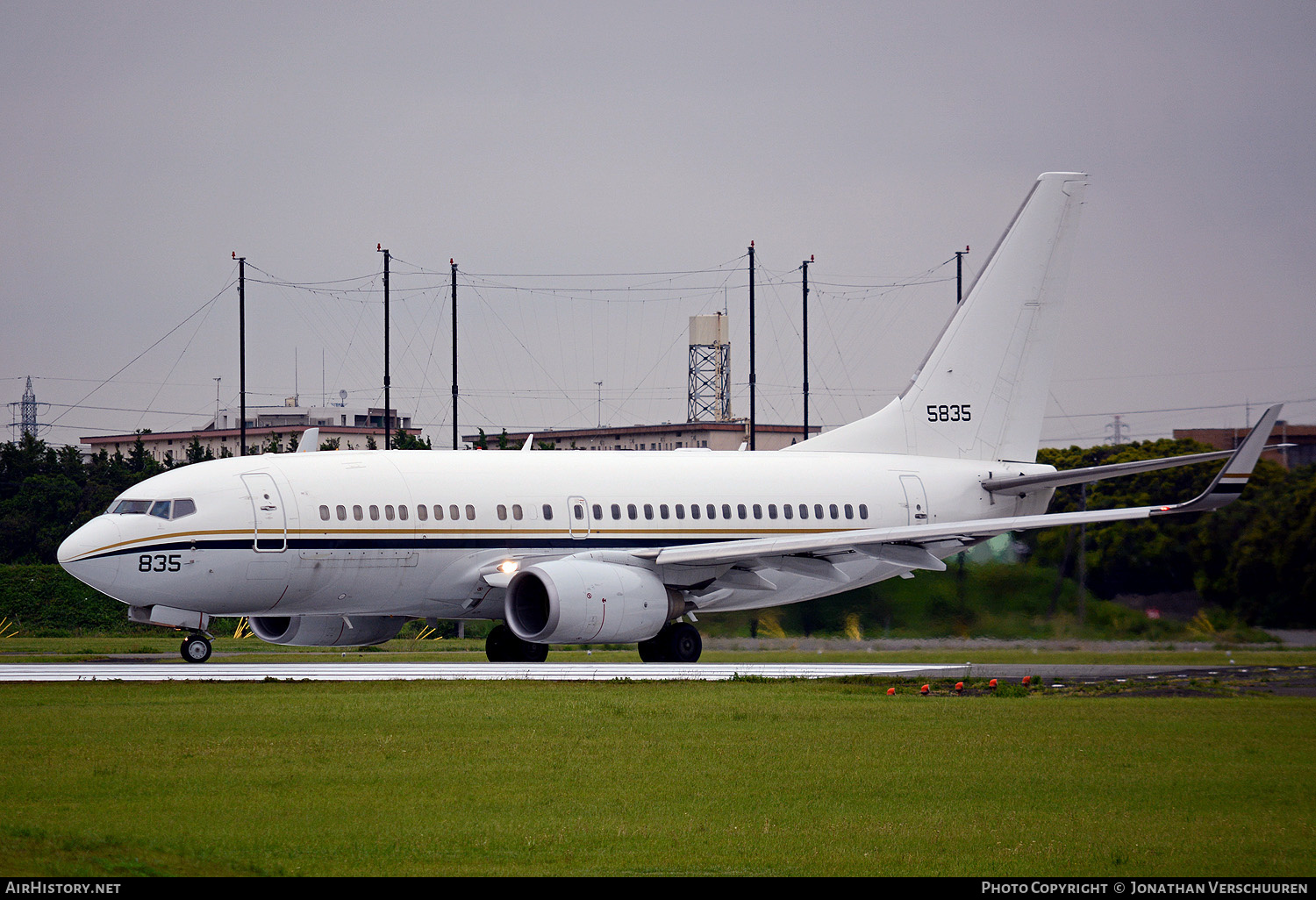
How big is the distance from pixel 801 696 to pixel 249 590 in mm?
11102

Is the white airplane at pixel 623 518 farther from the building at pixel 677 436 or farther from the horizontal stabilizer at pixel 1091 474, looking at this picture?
the building at pixel 677 436

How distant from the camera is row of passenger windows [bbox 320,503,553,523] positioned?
2812 centimetres

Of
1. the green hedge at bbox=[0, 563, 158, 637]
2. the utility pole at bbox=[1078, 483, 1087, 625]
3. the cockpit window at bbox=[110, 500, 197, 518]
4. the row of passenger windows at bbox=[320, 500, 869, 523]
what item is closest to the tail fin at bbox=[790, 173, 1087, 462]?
the row of passenger windows at bbox=[320, 500, 869, 523]

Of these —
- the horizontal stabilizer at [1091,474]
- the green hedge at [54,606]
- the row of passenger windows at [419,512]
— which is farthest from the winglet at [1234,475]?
the green hedge at [54,606]

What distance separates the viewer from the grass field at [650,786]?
1035 centimetres

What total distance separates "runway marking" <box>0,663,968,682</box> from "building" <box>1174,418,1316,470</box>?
10.3m

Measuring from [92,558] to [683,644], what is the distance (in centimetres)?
1143

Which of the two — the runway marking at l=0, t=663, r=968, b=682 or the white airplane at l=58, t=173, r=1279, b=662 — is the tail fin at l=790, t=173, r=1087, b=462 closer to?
the white airplane at l=58, t=173, r=1279, b=662

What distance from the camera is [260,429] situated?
3912 inches

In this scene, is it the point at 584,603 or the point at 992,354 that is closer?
the point at 584,603

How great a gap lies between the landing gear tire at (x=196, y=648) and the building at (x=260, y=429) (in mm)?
66460

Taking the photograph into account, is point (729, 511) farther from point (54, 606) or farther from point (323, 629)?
point (54, 606)

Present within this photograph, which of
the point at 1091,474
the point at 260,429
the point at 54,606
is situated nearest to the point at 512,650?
the point at 1091,474
